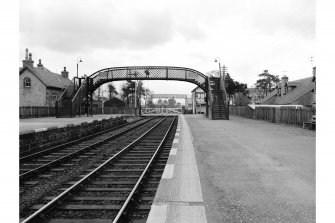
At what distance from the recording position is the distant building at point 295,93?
42781 millimetres

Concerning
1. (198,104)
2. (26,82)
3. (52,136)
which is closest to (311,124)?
(52,136)

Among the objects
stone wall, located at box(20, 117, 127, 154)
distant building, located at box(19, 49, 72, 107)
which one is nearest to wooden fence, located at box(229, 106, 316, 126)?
stone wall, located at box(20, 117, 127, 154)

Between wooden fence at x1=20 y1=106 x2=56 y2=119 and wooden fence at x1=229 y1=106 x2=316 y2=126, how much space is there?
2503cm

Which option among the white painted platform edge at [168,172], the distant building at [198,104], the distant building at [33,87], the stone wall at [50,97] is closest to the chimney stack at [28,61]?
the distant building at [33,87]

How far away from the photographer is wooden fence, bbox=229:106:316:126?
20.8 metres

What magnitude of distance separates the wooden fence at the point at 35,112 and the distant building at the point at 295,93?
32.0 m

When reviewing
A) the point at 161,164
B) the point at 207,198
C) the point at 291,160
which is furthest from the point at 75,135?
the point at 207,198

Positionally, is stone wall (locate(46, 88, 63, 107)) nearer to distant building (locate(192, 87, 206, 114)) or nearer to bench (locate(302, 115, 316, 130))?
distant building (locate(192, 87, 206, 114))

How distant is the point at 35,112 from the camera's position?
35125 mm

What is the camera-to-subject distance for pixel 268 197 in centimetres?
518

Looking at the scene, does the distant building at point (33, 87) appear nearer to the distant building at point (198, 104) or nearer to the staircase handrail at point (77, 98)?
the staircase handrail at point (77, 98)
